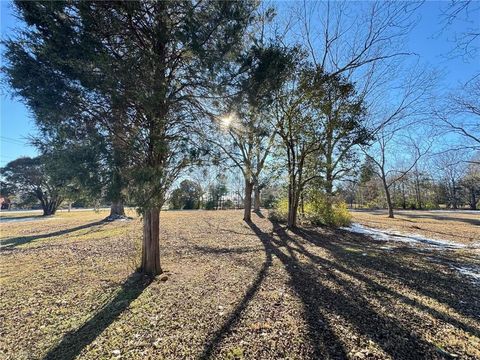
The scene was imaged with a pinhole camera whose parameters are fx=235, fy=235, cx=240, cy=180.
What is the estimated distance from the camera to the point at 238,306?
288 centimetres

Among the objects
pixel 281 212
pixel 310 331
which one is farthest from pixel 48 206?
pixel 310 331

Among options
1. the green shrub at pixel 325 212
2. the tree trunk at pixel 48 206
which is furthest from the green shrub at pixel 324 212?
the tree trunk at pixel 48 206

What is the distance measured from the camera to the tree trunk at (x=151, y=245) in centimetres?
386

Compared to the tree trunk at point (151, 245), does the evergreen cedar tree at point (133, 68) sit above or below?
above

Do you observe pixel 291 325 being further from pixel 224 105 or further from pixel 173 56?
pixel 173 56

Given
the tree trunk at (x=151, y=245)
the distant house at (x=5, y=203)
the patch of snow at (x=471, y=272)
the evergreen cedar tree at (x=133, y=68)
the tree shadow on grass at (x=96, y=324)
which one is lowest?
the patch of snow at (x=471, y=272)

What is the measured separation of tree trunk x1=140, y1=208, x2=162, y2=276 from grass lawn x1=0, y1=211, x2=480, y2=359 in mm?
→ 215

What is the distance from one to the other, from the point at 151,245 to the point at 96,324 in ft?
4.83

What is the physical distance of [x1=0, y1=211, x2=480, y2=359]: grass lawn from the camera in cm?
213

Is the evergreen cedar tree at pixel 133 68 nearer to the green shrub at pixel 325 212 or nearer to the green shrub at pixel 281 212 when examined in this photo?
Answer: the green shrub at pixel 325 212

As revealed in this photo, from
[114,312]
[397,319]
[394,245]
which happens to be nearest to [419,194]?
[394,245]

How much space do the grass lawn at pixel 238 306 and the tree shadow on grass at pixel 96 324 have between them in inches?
0.5

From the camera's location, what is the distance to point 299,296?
3.19m

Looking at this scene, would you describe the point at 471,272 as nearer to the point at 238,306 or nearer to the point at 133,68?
the point at 238,306
